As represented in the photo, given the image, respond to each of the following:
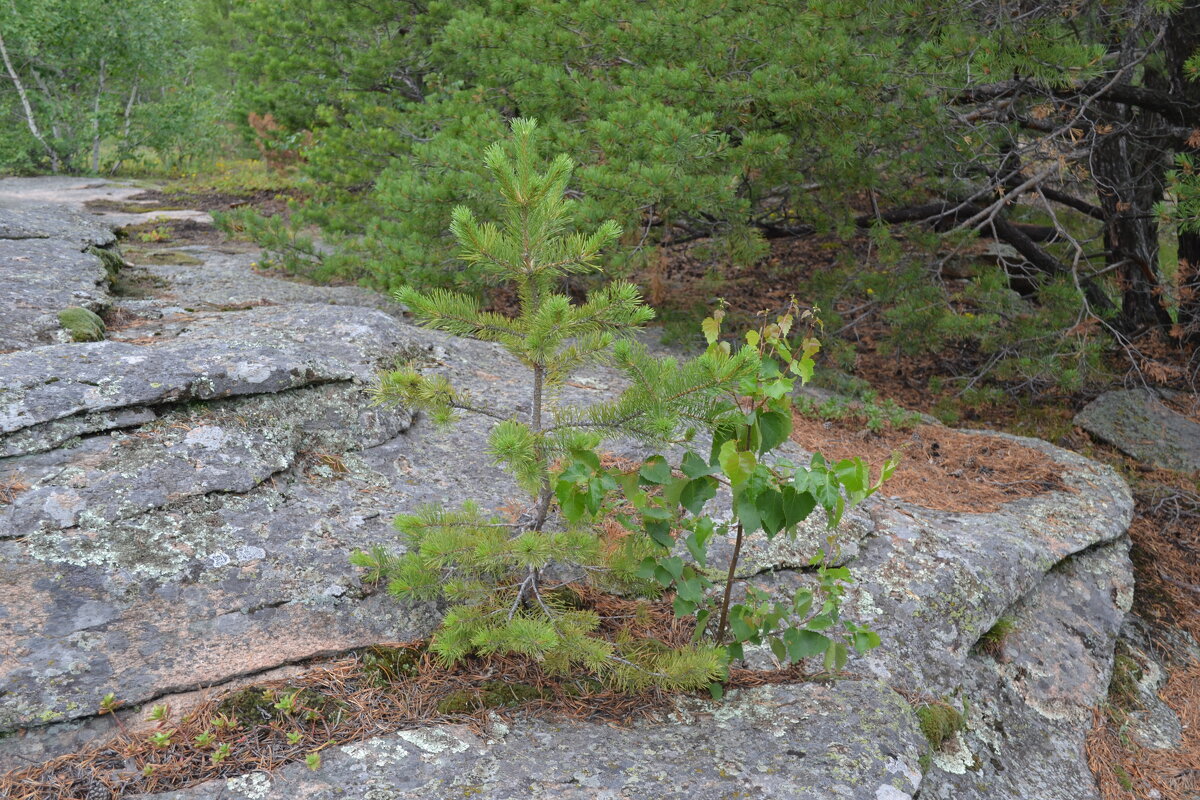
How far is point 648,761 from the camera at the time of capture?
6.86ft

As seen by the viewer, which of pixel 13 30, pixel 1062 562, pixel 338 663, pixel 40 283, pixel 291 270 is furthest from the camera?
pixel 13 30

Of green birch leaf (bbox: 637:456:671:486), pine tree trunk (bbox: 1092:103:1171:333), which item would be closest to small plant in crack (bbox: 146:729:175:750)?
green birch leaf (bbox: 637:456:671:486)

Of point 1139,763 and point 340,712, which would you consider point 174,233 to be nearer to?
point 340,712

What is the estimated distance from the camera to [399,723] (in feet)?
7.06

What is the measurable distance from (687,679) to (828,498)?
67cm

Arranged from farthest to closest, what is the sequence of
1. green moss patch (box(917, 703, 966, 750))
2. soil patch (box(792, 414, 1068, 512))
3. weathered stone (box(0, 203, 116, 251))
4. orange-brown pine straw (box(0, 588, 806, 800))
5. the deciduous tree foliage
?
1. the deciduous tree foliage
2. weathered stone (box(0, 203, 116, 251))
3. soil patch (box(792, 414, 1068, 512))
4. green moss patch (box(917, 703, 966, 750))
5. orange-brown pine straw (box(0, 588, 806, 800))

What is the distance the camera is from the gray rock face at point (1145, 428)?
5660 mm

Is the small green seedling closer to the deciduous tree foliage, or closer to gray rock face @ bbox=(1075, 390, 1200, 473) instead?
gray rock face @ bbox=(1075, 390, 1200, 473)

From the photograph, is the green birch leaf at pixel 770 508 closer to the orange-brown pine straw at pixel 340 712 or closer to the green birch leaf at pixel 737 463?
the green birch leaf at pixel 737 463

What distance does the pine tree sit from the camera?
2098 millimetres

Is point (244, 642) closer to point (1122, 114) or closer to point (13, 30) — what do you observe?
point (1122, 114)

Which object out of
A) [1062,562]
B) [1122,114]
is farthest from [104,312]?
[1122,114]

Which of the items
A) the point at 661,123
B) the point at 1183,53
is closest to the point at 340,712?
the point at 661,123

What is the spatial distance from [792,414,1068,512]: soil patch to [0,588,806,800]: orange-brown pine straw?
1.93 m
